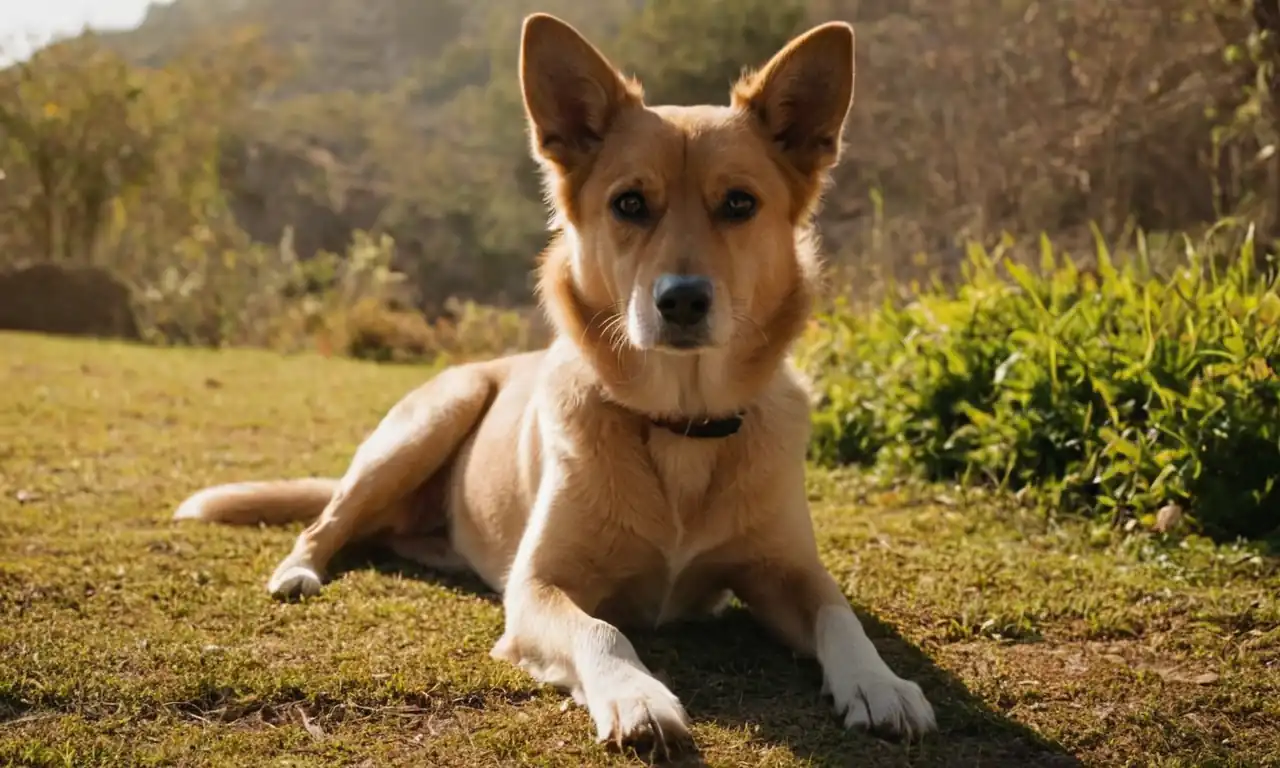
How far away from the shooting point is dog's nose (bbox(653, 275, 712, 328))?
8.68ft

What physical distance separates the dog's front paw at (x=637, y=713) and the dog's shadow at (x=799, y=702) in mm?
55

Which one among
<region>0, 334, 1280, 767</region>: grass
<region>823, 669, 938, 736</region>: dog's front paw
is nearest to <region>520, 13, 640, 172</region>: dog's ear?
<region>0, 334, 1280, 767</region>: grass

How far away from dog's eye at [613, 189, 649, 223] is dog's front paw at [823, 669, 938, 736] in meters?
1.27

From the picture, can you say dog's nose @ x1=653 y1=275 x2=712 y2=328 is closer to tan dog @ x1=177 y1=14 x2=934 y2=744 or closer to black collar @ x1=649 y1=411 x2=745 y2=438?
tan dog @ x1=177 y1=14 x2=934 y2=744

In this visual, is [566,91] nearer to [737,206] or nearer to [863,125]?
[737,206]

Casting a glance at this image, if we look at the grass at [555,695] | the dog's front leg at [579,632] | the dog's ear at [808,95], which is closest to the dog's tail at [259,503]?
the grass at [555,695]

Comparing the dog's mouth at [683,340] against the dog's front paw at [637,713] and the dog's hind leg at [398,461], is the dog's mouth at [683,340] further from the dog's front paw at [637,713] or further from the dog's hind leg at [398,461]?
the dog's hind leg at [398,461]

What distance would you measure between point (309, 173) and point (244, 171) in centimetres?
138

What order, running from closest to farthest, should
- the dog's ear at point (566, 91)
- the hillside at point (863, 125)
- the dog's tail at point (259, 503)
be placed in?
the dog's ear at point (566, 91), the dog's tail at point (259, 503), the hillside at point (863, 125)

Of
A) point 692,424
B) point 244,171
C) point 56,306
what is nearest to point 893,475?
point 692,424

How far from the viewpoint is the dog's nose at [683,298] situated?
2.64 metres

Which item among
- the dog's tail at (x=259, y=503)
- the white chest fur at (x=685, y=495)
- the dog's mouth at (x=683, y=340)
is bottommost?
the dog's tail at (x=259, y=503)

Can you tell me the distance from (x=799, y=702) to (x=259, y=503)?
2.31 meters

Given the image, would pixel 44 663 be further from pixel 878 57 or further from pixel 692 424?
pixel 878 57
